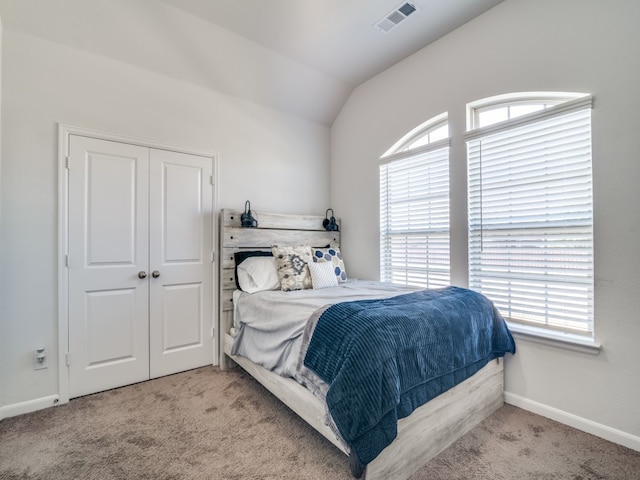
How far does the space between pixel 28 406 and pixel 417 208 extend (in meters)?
3.50

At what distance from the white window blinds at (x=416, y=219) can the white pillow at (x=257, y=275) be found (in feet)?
4.00

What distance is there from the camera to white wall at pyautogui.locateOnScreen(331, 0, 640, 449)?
71.3 inches

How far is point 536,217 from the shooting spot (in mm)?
2217

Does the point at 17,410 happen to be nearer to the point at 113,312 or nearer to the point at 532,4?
the point at 113,312

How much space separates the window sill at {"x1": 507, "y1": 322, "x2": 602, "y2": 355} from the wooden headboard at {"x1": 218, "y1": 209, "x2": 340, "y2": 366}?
6.92 ft

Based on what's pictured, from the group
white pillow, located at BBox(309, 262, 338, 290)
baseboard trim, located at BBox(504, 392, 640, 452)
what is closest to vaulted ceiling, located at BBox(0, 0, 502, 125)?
white pillow, located at BBox(309, 262, 338, 290)

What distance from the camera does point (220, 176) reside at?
310cm

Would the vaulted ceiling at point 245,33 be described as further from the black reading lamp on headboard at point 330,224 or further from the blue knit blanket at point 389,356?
the blue knit blanket at point 389,356

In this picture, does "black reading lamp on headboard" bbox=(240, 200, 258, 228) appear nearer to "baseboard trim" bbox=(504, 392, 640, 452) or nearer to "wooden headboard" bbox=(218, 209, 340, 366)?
"wooden headboard" bbox=(218, 209, 340, 366)

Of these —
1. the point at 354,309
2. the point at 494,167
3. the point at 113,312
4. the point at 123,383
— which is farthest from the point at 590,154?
the point at 123,383

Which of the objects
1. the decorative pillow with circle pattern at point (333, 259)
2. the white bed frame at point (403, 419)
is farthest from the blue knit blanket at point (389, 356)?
the decorative pillow with circle pattern at point (333, 259)

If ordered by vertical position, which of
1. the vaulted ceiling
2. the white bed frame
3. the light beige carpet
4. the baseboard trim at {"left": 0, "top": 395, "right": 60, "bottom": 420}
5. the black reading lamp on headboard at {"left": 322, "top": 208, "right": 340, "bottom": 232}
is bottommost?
the light beige carpet

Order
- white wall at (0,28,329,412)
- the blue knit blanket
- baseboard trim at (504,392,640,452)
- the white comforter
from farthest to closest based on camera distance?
white wall at (0,28,329,412), the white comforter, baseboard trim at (504,392,640,452), the blue knit blanket

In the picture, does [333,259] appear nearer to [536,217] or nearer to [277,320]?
[277,320]
